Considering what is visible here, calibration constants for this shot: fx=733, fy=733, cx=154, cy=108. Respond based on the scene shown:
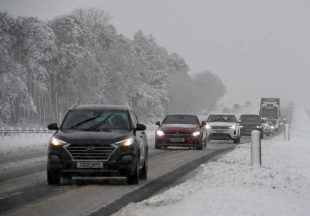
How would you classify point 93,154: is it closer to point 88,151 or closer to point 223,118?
point 88,151

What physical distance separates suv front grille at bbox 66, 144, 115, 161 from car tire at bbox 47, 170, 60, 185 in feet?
1.72

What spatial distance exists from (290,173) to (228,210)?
27.4 ft

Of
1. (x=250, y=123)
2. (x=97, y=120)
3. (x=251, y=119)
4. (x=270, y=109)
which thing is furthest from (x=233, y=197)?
(x=270, y=109)

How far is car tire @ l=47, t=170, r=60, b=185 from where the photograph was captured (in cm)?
1383

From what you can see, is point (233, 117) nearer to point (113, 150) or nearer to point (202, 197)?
point (113, 150)

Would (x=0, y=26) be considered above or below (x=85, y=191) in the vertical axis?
above

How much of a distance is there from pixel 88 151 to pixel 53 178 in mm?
916

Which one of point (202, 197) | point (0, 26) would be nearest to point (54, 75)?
point (0, 26)

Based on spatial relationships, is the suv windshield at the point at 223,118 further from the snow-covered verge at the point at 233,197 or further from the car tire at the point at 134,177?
the car tire at the point at 134,177

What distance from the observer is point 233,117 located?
1556 inches

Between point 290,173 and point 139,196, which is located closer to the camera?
point 139,196

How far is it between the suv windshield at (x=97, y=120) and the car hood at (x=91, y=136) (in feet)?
1.45

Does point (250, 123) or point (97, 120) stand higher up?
point (97, 120)

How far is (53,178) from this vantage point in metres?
14.0
